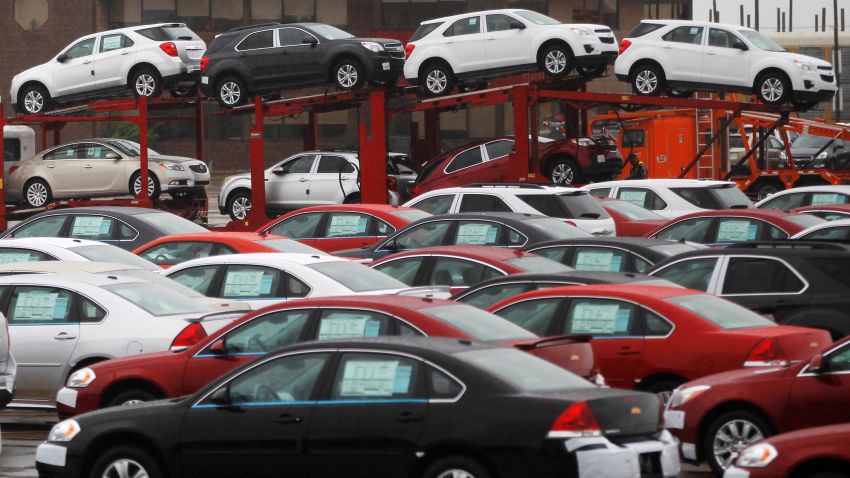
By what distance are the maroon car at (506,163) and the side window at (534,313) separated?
52.6 feet

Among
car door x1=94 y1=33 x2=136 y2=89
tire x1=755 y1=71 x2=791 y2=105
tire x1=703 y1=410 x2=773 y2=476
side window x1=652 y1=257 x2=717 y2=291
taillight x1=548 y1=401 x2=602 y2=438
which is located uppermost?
car door x1=94 y1=33 x2=136 y2=89

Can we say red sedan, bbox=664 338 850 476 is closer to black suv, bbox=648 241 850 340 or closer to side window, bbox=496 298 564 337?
side window, bbox=496 298 564 337

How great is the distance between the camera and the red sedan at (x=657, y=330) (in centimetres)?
1166

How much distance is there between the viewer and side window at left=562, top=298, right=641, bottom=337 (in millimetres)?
12023

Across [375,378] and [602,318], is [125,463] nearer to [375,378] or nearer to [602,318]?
[375,378]

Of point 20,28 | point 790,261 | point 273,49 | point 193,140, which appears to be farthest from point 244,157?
point 790,261

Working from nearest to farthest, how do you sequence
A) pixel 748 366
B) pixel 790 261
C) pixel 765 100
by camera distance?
1. pixel 748 366
2. pixel 790 261
3. pixel 765 100

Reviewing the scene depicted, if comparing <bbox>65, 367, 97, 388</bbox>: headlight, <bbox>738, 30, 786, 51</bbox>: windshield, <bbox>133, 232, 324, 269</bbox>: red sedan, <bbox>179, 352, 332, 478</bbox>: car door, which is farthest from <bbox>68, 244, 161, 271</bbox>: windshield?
<bbox>738, 30, 786, 51</bbox>: windshield

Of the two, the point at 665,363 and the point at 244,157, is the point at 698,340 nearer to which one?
the point at 665,363

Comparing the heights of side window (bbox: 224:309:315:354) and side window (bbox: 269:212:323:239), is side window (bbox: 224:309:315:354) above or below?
above

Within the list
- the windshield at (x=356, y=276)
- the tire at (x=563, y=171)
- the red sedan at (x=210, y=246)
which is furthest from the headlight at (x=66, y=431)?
the tire at (x=563, y=171)

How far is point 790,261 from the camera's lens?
14.2 metres

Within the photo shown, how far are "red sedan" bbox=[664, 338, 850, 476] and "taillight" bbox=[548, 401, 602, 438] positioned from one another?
7.25ft

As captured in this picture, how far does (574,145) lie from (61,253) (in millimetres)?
14249
